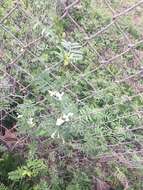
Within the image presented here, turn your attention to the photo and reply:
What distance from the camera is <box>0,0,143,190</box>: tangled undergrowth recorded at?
1470 mm

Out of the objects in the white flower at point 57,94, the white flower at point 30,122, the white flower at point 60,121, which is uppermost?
the white flower at point 57,94

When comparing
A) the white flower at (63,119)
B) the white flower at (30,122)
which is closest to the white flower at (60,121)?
the white flower at (63,119)

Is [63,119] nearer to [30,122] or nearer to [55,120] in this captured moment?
[55,120]

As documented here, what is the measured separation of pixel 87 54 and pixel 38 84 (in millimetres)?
761

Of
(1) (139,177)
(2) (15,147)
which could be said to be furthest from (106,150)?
(2) (15,147)

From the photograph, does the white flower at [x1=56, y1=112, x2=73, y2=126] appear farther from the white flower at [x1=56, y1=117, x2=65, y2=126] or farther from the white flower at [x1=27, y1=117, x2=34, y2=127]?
the white flower at [x1=27, y1=117, x2=34, y2=127]

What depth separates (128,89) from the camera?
232 cm

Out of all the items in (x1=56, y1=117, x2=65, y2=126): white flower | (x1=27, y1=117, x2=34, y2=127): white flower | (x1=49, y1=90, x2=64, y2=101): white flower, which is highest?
(x1=49, y1=90, x2=64, y2=101): white flower

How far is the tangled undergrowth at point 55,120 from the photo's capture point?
1.47 meters

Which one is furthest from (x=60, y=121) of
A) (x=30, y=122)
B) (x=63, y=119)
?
(x=30, y=122)

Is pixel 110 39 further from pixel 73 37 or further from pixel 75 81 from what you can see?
pixel 75 81

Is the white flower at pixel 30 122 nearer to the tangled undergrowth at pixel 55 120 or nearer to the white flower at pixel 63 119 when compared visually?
the tangled undergrowth at pixel 55 120

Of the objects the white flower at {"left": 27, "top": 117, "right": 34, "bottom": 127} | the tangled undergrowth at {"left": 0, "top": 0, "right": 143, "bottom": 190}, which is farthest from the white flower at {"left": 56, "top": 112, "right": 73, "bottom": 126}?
the white flower at {"left": 27, "top": 117, "right": 34, "bottom": 127}

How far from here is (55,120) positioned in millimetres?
1494
